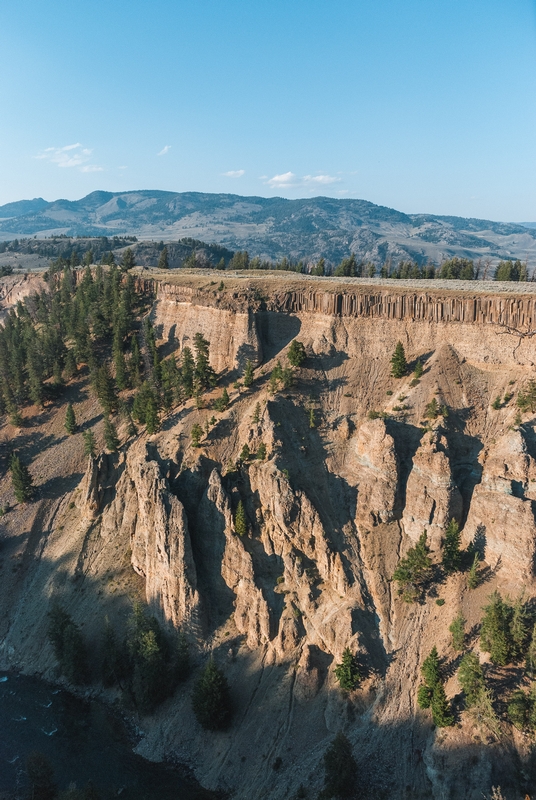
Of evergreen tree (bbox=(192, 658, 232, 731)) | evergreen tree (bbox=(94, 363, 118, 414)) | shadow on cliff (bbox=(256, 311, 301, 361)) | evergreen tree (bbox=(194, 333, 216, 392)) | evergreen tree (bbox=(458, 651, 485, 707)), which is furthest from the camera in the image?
evergreen tree (bbox=(94, 363, 118, 414))

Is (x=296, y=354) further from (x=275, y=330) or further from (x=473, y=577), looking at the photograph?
(x=473, y=577)

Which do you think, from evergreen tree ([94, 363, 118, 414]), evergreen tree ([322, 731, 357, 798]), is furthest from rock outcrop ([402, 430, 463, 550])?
evergreen tree ([94, 363, 118, 414])

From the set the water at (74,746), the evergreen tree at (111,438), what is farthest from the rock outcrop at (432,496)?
the evergreen tree at (111,438)

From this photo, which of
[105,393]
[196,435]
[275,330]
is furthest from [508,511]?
[105,393]

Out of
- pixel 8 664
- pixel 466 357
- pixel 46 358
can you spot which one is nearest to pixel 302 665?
pixel 8 664

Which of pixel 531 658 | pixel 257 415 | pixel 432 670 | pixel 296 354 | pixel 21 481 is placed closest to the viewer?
pixel 531 658

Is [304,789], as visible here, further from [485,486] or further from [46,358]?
[46,358]

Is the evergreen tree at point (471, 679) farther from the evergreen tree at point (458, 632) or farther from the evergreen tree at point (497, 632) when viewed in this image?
the evergreen tree at point (458, 632)

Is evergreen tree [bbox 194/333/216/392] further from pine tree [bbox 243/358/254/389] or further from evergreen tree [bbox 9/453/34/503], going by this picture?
evergreen tree [bbox 9/453/34/503]
